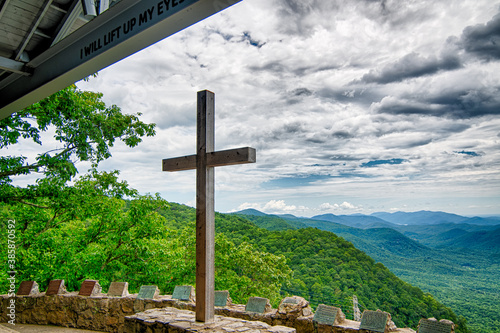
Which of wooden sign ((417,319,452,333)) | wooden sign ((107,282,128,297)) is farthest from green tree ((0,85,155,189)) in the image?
wooden sign ((417,319,452,333))

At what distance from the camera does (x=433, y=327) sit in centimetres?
309

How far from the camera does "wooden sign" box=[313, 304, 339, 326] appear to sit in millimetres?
3780

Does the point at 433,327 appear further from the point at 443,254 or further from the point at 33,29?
the point at 443,254

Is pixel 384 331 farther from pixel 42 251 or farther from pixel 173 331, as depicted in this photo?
pixel 42 251

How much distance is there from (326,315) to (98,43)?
11.4 ft

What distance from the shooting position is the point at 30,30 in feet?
9.47

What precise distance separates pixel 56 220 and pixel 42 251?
0.71 metres

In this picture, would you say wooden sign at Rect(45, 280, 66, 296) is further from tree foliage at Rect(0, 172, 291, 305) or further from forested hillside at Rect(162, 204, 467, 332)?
forested hillside at Rect(162, 204, 467, 332)

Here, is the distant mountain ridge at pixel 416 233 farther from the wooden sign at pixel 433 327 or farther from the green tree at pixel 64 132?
the wooden sign at pixel 433 327

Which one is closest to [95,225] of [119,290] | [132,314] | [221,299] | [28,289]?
[28,289]

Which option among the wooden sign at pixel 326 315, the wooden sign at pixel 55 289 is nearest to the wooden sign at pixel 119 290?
the wooden sign at pixel 55 289

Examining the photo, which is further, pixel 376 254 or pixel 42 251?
pixel 376 254

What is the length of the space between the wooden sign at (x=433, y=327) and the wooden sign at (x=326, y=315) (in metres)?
0.90

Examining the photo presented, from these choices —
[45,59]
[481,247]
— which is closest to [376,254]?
[481,247]
